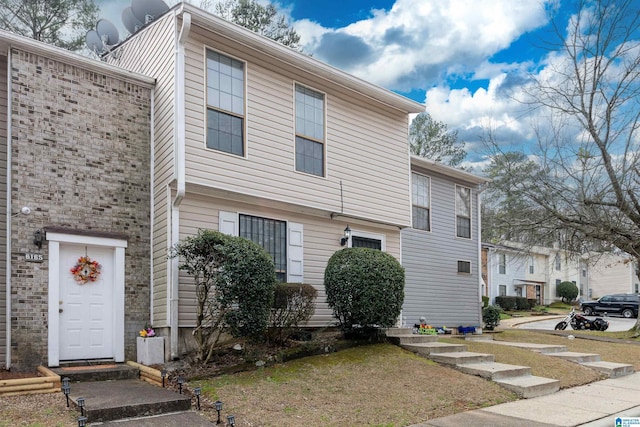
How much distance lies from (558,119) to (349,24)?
7320 millimetres

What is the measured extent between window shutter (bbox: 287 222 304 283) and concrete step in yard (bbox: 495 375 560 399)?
4.40m

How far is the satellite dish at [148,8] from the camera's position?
1122 centimetres

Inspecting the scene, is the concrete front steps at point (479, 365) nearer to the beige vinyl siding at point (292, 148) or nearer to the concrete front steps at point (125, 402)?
the beige vinyl siding at point (292, 148)

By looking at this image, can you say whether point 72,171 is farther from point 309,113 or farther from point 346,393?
point 346,393

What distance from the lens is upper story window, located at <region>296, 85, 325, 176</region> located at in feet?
37.7

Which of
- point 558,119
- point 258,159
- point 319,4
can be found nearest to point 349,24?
point 319,4

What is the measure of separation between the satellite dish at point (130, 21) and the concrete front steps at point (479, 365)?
856cm

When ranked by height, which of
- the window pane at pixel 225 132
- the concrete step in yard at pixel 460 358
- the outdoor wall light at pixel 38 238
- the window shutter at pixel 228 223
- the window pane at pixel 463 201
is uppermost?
the window pane at pixel 225 132

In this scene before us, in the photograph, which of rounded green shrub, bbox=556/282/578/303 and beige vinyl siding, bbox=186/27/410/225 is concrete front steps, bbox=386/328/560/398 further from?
rounded green shrub, bbox=556/282/578/303

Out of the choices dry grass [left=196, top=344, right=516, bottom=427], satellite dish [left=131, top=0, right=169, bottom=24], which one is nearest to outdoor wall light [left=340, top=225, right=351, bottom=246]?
dry grass [left=196, top=344, right=516, bottom=427]

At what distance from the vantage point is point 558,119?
1717 cm

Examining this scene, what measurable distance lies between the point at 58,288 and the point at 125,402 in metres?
3.07

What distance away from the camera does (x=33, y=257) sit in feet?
27.4

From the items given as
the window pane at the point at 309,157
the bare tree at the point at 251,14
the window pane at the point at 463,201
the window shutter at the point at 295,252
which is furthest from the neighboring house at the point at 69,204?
the bare tree at the point at 251,14
